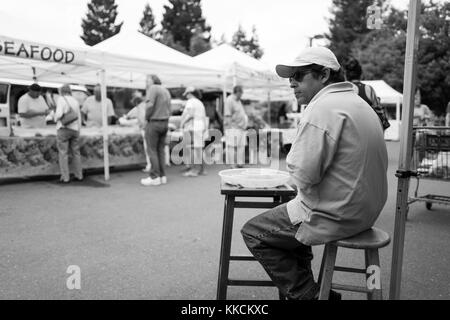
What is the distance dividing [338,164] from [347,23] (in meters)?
50.1

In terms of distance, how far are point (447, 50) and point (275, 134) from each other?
Answer: 8.32 meters

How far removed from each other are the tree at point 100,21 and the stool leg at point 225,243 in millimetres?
55444

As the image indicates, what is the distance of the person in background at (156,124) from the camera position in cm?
749

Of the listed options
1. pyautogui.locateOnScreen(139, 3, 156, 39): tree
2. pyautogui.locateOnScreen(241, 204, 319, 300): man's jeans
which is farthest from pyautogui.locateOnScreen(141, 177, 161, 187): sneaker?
pyautogui.locateOnScreen(139, 3, 156, 39): tree

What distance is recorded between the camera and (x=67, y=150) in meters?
7.87

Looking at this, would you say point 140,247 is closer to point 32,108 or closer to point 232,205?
point 232,205

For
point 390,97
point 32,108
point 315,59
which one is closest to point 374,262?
point 315,59

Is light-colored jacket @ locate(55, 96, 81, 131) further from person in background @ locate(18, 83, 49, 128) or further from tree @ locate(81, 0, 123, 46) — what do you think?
tree @ locate(81, 0, 123, 46)

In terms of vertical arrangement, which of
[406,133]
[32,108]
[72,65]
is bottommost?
[406,133]

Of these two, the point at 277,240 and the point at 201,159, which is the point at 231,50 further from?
the point at 277,240

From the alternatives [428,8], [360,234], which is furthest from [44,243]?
[428,8]

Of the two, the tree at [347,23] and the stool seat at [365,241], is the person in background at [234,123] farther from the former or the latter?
the tree at [347,23]

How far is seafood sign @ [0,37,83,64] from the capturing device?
630 cm
